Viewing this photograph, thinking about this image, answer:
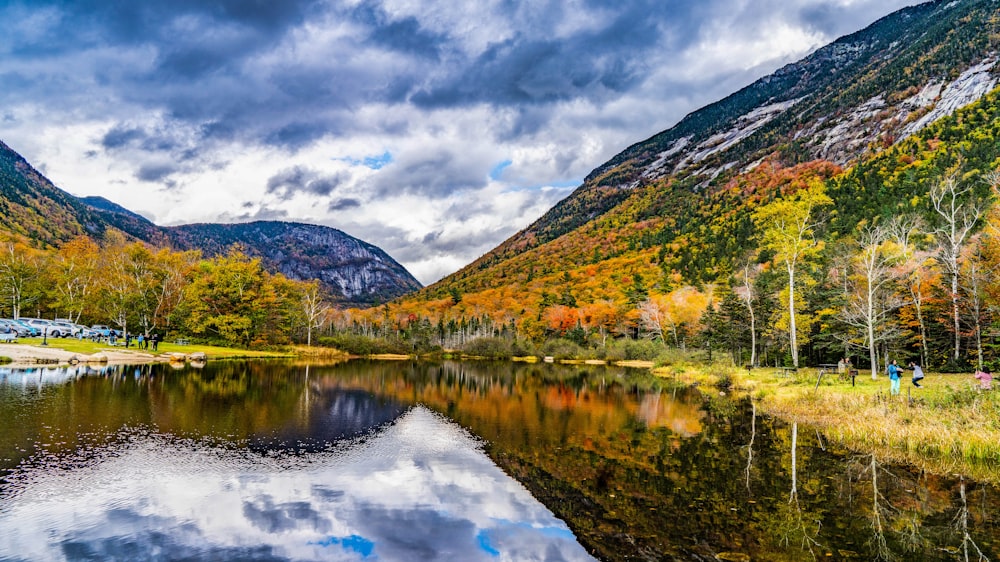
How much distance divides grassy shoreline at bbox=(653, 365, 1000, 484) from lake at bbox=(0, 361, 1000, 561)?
3.93 ft

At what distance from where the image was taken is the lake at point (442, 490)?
955 cm

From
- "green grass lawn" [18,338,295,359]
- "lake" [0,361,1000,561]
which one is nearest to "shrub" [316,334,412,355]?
"green grass lawn" [18,338,295,359]

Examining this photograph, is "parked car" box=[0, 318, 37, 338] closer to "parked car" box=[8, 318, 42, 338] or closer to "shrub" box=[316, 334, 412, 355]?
"parked car" box=[8, 318, 42, 338]

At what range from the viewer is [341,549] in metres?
9.46

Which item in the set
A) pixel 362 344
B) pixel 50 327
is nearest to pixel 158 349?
pixel 50 327

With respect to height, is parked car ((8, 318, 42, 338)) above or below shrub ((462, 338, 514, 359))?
above

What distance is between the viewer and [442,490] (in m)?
13.5

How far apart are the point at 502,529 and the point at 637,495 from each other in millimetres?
4004

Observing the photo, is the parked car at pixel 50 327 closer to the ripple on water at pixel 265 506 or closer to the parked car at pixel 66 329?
the parked car at pixel 66 329

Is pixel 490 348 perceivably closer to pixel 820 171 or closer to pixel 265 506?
pixel 265 506

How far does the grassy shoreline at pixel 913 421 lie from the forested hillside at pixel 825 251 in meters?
7.97

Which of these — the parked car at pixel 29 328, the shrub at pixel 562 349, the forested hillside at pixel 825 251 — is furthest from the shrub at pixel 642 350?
the parked car at pixel 29 328

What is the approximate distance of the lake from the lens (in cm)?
955

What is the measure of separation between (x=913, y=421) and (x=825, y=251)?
46.5 meters
